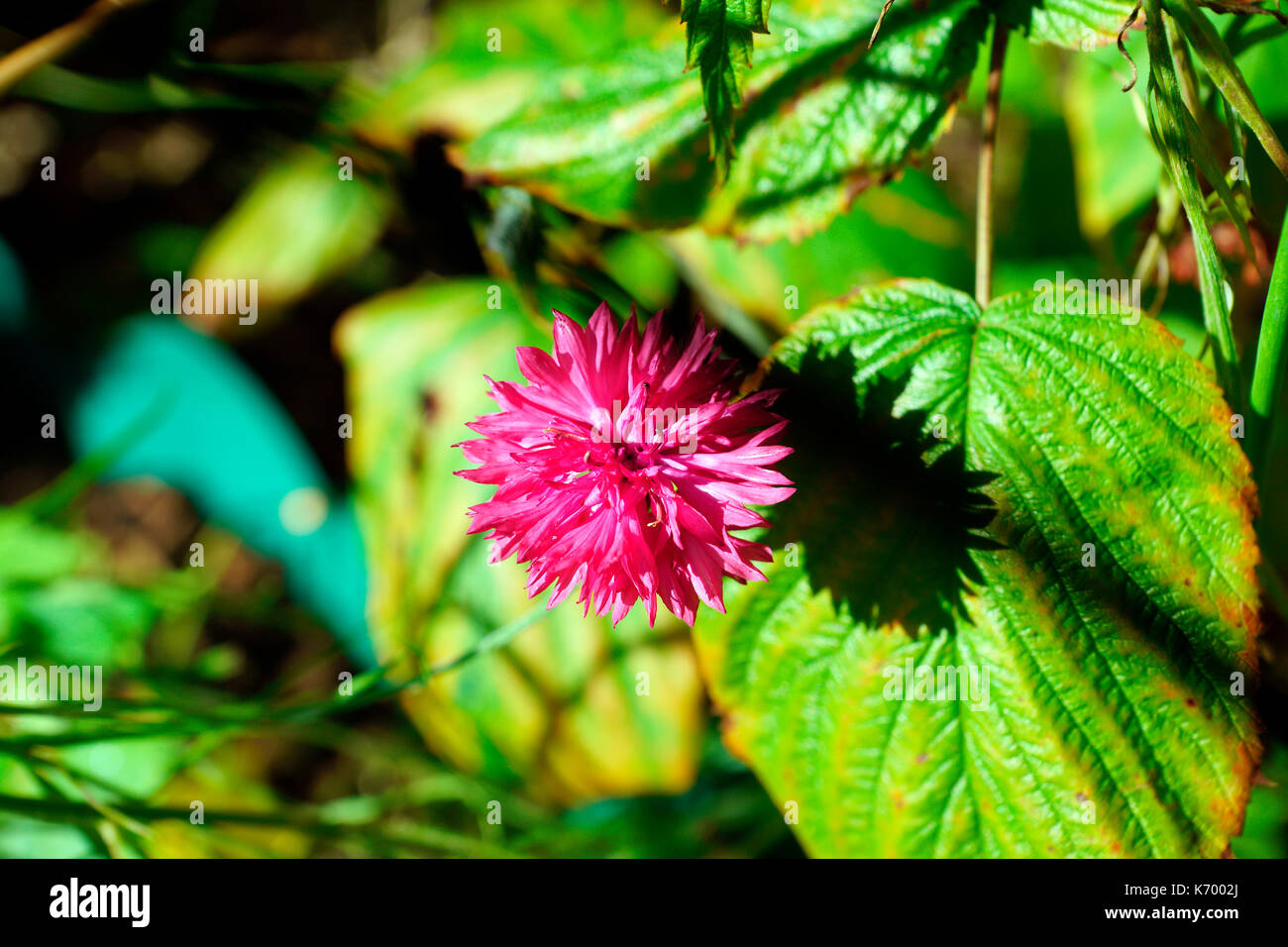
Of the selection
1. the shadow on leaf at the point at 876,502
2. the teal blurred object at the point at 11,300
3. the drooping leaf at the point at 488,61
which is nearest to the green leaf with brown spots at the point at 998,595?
the shadow on leaf at the point at 876,502

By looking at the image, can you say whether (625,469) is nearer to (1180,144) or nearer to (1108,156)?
(1180,144)

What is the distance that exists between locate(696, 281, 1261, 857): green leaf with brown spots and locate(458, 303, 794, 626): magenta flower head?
2.5 inches

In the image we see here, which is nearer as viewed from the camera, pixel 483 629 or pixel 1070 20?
pixel 1070 20

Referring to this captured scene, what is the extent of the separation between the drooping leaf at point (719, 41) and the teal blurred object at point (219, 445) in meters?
0.84

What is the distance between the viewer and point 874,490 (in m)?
0.50

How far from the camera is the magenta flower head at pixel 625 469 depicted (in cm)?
45

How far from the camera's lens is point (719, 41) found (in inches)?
15.9

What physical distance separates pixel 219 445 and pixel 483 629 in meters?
0.61

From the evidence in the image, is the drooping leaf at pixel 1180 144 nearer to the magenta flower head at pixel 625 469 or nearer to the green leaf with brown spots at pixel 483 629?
the magenta flower head at pixel 625 469

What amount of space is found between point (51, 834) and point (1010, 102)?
49.2 inches

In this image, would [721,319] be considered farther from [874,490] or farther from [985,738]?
[985,738]

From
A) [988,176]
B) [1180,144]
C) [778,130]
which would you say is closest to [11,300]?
[778,130]

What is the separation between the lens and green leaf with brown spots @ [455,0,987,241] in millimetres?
520

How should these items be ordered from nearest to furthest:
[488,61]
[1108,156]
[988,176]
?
[988,176] → [1108,156] → [488,61]
